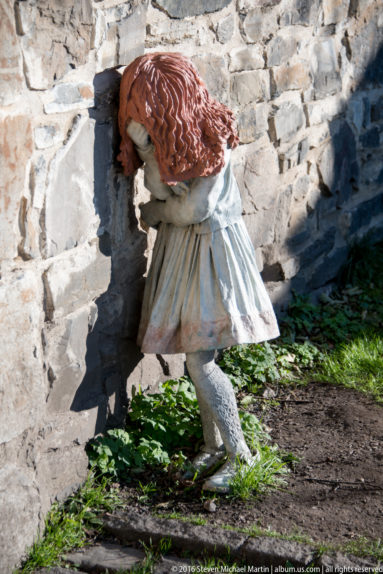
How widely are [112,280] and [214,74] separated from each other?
44.1 inches

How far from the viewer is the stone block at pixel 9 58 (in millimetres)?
2408

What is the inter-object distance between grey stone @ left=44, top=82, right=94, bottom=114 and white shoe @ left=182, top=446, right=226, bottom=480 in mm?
1417

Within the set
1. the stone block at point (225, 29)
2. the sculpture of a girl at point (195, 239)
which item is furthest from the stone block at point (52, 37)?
the stone block at point (225, 29)

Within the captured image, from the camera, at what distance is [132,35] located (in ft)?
9.97

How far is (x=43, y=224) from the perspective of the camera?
2.71 m

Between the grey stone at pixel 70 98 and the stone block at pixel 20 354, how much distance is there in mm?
543

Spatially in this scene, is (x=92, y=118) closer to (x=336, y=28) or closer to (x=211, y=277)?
(x=211, y=277)

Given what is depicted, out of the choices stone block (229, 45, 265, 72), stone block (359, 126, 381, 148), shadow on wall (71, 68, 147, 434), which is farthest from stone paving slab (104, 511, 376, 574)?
stone block (359, 126, 381, 148)

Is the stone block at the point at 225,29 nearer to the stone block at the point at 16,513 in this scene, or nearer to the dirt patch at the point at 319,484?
the dirt patch at the point at 319,484

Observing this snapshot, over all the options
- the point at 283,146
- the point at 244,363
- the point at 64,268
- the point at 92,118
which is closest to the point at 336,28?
the point at 283,146

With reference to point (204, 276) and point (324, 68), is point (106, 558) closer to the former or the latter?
point (204, 276)

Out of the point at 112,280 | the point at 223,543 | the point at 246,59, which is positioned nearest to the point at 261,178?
the point at 246,59

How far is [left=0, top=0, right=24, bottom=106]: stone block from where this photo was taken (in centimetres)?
241

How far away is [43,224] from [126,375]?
0.91m
